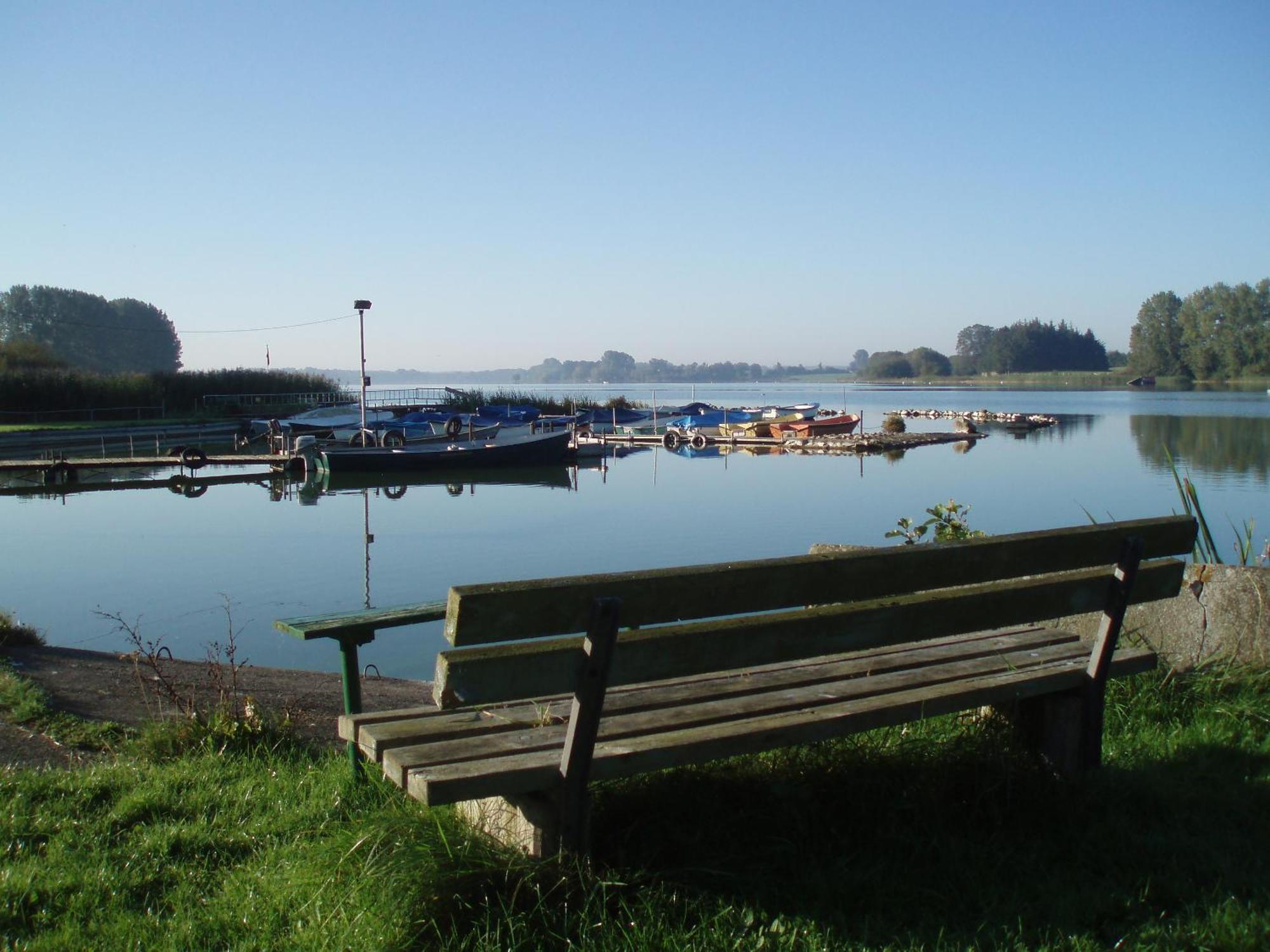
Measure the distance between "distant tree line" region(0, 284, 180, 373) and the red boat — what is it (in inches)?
3301

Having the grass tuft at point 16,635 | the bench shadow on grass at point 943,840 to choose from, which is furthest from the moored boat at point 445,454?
the bench shadow on grass at point 943,840

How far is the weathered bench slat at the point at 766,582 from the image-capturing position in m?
2.48

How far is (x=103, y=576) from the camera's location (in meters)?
16.1

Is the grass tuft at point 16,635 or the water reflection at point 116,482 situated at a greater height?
the grass tuft at point 16,635

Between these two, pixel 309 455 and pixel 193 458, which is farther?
pixel 309 455

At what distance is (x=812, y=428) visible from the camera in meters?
47.2

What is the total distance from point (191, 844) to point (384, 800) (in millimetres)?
567

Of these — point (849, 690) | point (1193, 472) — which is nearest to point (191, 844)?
point (849, 690)

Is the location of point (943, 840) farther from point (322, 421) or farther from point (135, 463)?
point (322, 421)

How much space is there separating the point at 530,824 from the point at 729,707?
0.69 metres

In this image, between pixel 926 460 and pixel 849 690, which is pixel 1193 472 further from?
pixel 849 690

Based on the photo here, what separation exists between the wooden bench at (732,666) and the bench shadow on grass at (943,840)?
23 centimetres

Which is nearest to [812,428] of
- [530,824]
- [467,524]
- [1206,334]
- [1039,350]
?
[467,524]

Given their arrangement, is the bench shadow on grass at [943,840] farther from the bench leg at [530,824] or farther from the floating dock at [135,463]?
the floating dock at [135,463]
